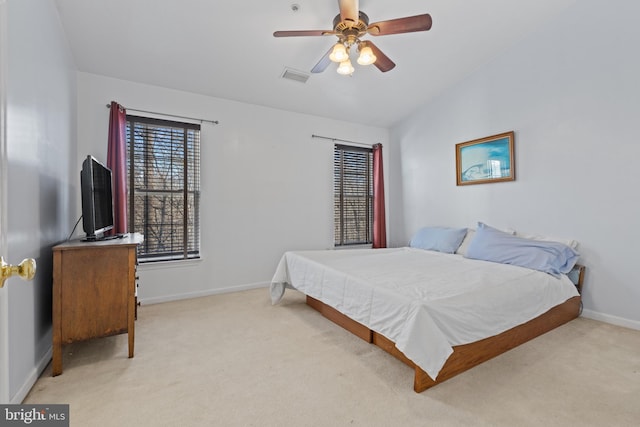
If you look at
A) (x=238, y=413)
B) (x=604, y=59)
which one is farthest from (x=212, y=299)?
(x=604, y=59)

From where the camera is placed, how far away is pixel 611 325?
2.70 m

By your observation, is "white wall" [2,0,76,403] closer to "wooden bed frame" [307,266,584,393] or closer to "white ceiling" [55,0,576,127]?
"white ceiling" [55,0,576,127]

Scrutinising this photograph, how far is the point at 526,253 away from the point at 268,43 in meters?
A: 3.34

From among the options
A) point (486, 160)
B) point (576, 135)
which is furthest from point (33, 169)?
point (576, 135)

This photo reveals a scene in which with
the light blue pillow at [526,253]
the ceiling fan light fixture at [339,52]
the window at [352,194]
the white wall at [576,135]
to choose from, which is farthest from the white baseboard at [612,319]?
the ceiling fan light fixture at [339,52]

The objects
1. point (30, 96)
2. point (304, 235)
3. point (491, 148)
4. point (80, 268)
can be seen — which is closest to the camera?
point (30, 96)

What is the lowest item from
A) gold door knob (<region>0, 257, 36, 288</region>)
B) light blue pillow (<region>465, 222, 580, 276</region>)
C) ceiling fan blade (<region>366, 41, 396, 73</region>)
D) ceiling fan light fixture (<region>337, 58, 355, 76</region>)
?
light blue pillow (<region>465, 222, 580, 276</region>)

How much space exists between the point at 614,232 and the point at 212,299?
13.9ft

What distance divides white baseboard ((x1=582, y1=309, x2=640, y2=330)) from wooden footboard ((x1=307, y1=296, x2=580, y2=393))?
4.4 inches

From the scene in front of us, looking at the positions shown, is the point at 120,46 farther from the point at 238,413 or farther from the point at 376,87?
the point at 238,413

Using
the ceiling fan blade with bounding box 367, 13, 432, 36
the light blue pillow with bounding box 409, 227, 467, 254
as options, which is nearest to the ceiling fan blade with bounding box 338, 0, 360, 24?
the ceiling fan blade with bounding box 367, 13, 432, 36

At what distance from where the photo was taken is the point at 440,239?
3854 mm

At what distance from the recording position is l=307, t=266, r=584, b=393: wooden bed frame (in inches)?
71.2

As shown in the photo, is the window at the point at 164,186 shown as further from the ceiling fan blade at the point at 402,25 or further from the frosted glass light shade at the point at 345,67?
the ceiling fan blade at the point at 402,25
